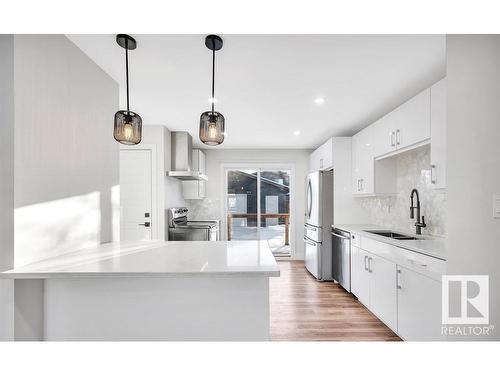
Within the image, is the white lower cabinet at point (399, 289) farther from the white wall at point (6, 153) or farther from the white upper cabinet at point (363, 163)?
the white wall at point (6, 153)

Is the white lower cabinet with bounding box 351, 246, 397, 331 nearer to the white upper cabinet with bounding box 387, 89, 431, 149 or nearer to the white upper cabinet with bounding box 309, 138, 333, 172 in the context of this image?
the white upper cabinet with bounding box 387, 89, 431, 149

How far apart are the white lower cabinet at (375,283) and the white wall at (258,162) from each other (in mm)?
2135

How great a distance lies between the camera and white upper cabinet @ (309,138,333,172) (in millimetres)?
3976

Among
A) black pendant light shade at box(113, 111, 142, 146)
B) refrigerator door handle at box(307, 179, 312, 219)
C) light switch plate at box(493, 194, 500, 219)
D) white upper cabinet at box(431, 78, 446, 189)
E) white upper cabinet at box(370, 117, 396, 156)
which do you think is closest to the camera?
light switch plate at box(493, 194, 500, 219)

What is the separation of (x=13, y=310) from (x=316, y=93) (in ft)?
8.57

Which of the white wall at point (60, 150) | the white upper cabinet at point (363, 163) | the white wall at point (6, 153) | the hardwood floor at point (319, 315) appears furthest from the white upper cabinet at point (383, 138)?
the white wall at point (6, 153)

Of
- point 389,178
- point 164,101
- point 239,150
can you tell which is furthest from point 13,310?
point 239,150

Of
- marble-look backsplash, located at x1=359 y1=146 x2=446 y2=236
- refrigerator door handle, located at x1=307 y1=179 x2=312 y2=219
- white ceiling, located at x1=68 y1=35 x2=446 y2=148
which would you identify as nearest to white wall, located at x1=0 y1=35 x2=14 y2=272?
white ceiling, located at x1=68 y1=35 x2=446 y2=148

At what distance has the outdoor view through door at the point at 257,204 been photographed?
538cm

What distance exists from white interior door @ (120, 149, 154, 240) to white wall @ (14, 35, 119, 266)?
60.9 inches

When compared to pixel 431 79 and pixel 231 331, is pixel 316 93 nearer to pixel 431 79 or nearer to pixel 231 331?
pixel 431 79

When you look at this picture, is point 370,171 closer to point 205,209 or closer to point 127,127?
point 127,127

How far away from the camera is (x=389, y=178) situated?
10.5 ft

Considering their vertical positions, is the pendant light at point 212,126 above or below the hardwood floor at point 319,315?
above
